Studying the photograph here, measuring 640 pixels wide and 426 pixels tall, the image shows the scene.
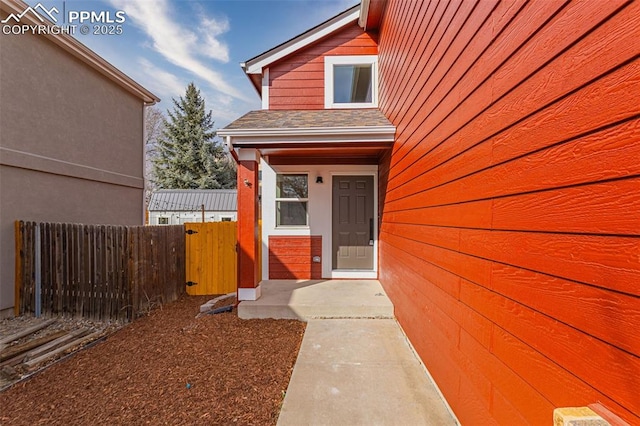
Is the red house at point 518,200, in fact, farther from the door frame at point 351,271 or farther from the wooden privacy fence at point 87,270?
the wooden privacy fence at point 87,270

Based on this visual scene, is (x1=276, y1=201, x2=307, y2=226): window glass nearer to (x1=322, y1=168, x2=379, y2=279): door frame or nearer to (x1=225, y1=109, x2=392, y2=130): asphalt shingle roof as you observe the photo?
(x1=322, y1=168, x2=379, y2=279): door frame

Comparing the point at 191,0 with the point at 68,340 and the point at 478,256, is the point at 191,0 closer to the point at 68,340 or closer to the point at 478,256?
the point at 68,340

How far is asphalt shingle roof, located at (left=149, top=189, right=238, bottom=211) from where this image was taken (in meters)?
17.8

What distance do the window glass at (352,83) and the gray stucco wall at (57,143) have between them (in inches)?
214

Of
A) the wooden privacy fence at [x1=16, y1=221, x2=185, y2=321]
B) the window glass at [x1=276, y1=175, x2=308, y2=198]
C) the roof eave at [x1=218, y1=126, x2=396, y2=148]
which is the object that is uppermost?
the roof eave at [x1=218, y1=126, x2=396, y2=148]

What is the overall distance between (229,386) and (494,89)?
10.3ft

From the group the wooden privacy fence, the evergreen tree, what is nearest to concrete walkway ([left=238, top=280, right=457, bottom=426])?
the wooden privacy fence

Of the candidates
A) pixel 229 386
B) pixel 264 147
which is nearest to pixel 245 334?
pixel 229 386

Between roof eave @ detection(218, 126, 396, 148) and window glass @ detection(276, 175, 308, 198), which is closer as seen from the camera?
roof eave @ detection(218, 126, 396, 148)

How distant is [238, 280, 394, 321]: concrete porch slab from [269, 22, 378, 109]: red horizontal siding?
3.72 metres

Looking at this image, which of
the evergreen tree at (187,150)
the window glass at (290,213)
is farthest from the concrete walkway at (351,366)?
the evergreen tree at (187,150)

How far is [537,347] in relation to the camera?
4.08ft

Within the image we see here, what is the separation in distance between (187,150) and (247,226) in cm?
1865

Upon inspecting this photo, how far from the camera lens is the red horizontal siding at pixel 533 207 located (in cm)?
91
